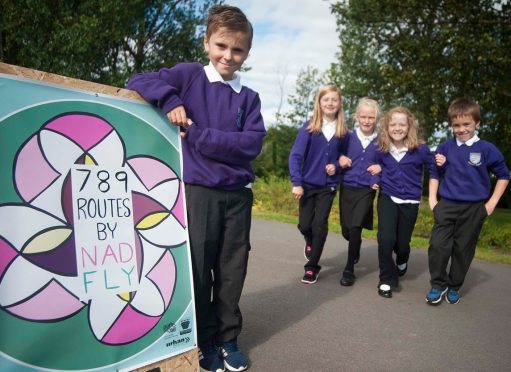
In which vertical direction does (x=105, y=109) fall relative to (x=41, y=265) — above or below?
above

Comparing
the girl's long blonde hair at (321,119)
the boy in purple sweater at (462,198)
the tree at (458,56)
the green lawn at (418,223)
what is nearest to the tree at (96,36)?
the green lawn at (418,223)

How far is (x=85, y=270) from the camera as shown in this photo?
2.16 m

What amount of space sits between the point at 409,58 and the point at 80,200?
36.0 ft

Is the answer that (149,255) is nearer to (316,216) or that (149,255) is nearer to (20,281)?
(20,281)

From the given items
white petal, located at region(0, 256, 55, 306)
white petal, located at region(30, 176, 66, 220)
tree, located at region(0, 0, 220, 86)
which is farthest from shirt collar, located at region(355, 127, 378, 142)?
tree, located at region(0, 0, 220, 86)

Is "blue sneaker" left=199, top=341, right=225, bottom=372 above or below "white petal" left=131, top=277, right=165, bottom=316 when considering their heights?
below

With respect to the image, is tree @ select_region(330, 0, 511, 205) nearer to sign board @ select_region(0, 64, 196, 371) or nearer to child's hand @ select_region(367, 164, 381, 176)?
child's hand @ select_region(367, 164, 381, 176)

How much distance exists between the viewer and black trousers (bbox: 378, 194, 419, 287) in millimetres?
4703

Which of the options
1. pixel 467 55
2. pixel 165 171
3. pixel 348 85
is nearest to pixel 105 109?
pixel 165 171

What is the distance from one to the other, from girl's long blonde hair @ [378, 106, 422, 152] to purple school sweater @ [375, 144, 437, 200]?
0.22 feet

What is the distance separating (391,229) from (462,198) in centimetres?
74

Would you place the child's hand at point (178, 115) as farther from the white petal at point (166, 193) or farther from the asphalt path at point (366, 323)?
the asphalt path at point (366, 323)

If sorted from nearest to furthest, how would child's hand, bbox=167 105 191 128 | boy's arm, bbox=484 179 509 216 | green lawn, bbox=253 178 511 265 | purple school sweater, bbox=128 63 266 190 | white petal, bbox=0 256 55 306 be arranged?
white petal, bbox=0 256 55 306 < child's hand, bbox=167 105 191 128 < purple school sweater, bbox=128 63 266 190 < boy's arm, bbox=484 179 509 216 < green lawn, bbox=253 178 511 265

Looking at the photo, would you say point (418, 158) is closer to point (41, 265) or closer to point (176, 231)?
point (176, 231)
